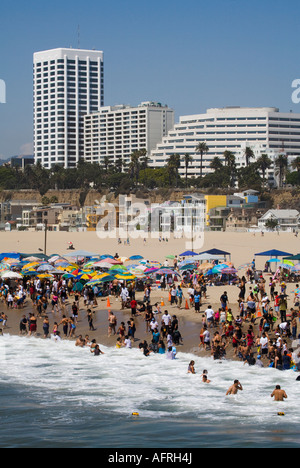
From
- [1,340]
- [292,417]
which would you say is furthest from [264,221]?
[292,417]

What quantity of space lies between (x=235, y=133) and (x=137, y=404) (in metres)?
153

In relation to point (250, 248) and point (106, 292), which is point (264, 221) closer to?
point (250, 248)

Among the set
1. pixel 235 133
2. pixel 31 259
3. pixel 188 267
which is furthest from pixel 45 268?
pixel 235 133

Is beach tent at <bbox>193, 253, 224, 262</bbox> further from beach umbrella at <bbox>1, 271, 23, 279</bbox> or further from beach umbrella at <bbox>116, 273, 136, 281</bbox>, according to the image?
beach umbrella at <bbox>1, 271, 23, 279</bbox>

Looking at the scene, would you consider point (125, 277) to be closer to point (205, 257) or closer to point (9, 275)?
point (9, 275)

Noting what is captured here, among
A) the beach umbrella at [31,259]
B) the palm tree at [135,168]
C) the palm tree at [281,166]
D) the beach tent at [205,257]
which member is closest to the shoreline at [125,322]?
the beach tent at [205,257]

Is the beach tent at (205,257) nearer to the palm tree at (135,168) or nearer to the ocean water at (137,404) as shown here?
the ocean water at (137,404)

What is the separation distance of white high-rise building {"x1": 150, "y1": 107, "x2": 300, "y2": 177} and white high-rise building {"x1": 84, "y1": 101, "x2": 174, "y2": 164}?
20263 millimetres

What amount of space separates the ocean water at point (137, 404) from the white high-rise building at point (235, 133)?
14274 centimetres

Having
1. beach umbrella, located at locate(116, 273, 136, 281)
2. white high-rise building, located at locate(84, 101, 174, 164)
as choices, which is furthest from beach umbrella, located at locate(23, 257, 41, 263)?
white high-rise building, located at locate(84, 101, 174, 164)

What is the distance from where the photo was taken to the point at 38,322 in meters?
25.5

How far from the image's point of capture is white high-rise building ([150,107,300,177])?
162250 mm

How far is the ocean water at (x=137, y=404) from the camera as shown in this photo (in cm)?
1353

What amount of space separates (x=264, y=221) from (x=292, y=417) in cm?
8514
